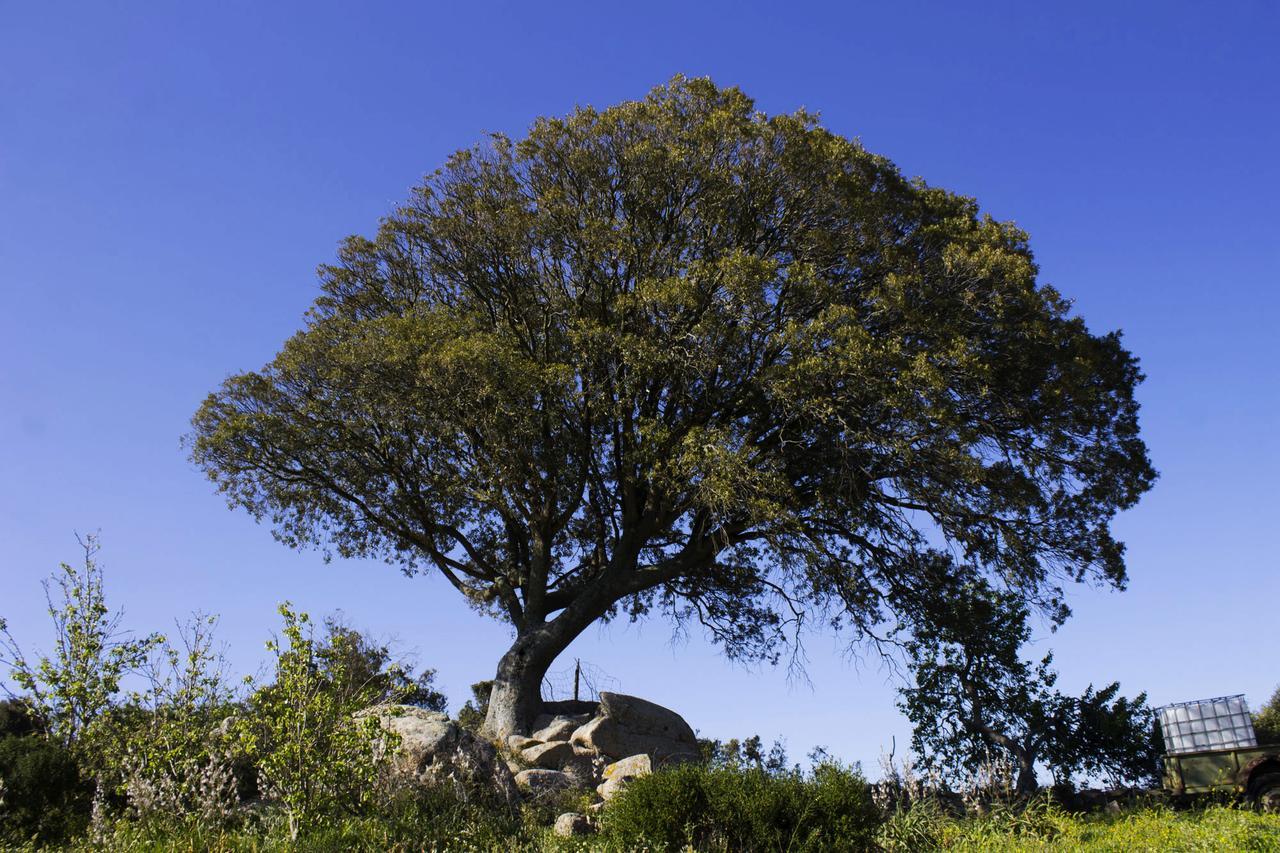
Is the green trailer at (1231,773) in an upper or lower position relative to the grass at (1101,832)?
upper

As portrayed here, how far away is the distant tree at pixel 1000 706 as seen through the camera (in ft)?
56.9

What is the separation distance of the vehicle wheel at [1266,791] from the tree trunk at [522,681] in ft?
38.3

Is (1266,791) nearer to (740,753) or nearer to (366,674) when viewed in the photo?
(740,753)

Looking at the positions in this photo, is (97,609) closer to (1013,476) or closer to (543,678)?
(543,678)

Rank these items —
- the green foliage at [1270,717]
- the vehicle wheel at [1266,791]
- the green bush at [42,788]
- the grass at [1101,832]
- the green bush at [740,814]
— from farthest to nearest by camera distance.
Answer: the green foliage at [1270,717] → the vehicle wheel at [1266,791] → the green bush at [42,788] → the green bush at [740,814] → the grass at [1101,832]

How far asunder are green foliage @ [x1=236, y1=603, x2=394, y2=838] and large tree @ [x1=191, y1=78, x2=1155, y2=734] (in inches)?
291

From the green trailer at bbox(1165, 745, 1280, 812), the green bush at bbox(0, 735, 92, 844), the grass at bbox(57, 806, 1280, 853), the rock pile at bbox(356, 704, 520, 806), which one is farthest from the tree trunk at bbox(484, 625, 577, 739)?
the green trailer at bbox(1165, 745, 1280, 812)

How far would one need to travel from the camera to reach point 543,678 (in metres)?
19.2

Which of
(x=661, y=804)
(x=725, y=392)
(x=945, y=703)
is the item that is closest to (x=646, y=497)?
(x=725, y=392)

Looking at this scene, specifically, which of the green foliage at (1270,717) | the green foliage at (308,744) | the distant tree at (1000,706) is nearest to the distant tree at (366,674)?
the green foliage at (308,744)

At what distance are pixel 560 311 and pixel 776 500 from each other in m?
5.94

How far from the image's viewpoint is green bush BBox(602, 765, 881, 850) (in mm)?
9664

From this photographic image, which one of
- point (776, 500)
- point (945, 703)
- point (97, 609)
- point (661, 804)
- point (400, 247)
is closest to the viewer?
point (661, 804)

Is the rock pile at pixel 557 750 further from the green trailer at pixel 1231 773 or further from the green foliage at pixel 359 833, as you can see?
the green trailer at pixel 1231 773
